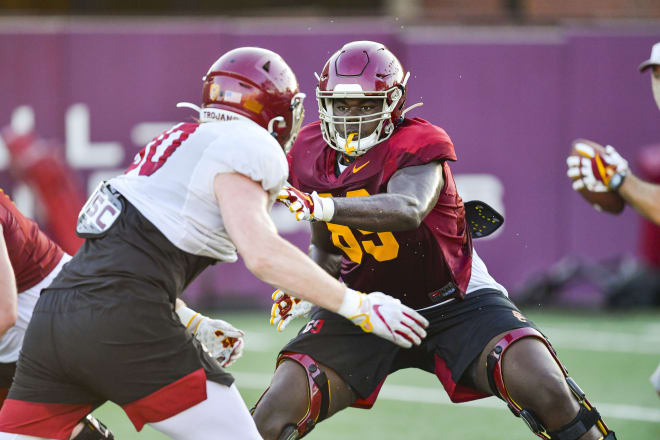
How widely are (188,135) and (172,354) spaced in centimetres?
69

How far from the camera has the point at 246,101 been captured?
11.0ft

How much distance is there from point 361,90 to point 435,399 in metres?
2.88

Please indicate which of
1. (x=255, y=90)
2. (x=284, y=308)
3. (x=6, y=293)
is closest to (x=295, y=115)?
(x=255, y=90)

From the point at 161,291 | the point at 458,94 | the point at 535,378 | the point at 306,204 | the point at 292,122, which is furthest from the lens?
the point at 458,94

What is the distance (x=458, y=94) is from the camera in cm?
943

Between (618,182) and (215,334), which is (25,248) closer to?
(215,334)

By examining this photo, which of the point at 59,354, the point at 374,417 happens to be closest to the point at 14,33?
the point at 374,417

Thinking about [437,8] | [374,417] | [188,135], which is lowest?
[374,417]

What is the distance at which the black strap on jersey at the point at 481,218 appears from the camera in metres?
4.44

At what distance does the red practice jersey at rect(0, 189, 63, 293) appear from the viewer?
3.81 m

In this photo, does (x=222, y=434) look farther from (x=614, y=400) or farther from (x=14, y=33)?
(x=14, y=33)

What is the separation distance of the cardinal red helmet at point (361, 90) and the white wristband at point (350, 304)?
1068 millimetres

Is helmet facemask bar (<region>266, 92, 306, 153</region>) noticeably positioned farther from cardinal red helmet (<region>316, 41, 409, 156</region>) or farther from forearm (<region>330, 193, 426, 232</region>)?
cardinal red helmet (<region>316, 41, 409, 156</region>)

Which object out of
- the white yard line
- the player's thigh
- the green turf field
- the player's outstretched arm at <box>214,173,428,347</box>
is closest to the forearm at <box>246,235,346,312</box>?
the player's outstretched arm at <box>214,173,428,347</box>
